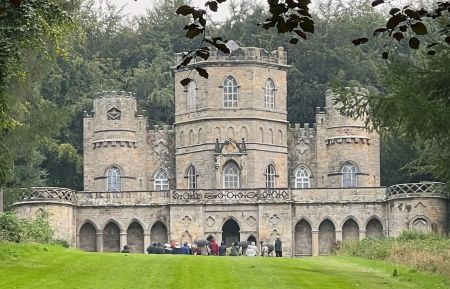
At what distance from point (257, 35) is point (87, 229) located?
20.8 metres

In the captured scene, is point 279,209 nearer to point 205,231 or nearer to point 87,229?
Result: point 205,231

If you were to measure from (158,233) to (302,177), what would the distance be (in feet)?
28.2

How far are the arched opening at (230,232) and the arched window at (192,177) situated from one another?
132 inches

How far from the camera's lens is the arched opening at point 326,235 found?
59875 millimetres

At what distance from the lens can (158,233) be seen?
60094 millimetres

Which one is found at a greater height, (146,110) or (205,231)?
(146,110)

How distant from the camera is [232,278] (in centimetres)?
2372

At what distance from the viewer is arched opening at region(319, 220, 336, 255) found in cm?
5988

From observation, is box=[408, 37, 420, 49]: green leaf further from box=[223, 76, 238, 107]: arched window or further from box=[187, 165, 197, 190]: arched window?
box=[223, 76, 238, 107]: arched window

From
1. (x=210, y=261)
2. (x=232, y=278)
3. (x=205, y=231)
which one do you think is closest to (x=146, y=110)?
(x=205, y=231)

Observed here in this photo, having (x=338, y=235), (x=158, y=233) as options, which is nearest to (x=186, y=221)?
(x=158, y=233)

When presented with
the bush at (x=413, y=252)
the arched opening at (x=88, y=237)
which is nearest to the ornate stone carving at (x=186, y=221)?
the arched opening at (x=88, y=237)

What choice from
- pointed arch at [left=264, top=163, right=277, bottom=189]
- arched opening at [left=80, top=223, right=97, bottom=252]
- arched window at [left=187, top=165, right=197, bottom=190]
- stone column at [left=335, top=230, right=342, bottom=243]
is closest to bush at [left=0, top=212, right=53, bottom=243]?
arched opening at [left=80, top=223, right=97, bottom=252]

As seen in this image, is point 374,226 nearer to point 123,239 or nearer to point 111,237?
point 123,239
